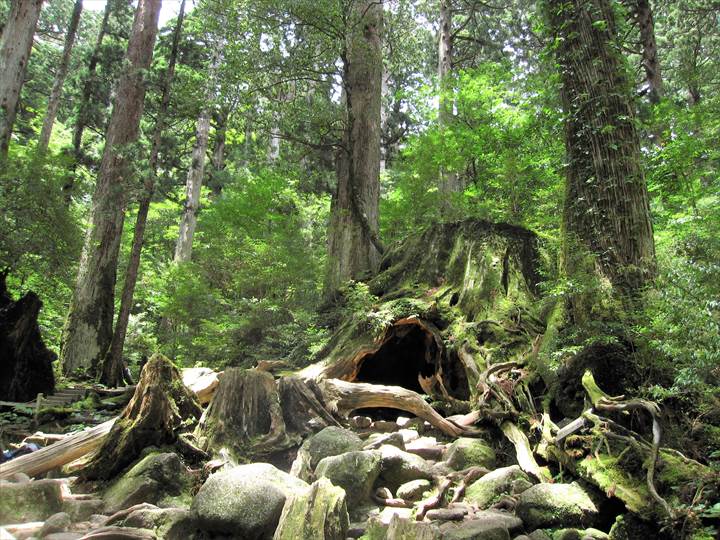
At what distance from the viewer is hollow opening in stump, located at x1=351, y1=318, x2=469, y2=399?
714 centimetres

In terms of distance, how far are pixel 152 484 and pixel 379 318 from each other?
3.70 m

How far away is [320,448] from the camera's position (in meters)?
4.91

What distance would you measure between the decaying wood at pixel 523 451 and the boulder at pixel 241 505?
2.19 metres

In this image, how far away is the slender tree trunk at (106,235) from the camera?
969 cm

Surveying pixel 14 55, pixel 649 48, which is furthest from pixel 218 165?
pixel 649 48

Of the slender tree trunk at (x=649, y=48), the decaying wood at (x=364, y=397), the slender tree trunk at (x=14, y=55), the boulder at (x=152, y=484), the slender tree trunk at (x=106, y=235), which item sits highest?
the slender tree trunk at (x=649, y=48)

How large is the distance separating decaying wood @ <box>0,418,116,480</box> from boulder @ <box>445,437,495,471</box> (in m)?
3.43

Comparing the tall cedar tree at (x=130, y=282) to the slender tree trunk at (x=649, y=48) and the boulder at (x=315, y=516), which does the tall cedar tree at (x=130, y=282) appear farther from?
the slender tree trunk at (x=649, y=48)

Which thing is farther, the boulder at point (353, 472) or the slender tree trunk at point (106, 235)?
the slender tree trunk at point (106, 235)

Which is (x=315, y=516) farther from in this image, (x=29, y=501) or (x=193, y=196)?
(x=193, y=196)

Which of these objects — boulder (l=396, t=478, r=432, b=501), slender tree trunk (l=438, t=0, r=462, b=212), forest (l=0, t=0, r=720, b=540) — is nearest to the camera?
forest (l=0, t=0, r=720, b=540)

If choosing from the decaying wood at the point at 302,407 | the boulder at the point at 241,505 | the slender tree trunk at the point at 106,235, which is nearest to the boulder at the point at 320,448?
the decaying wood at the point at 302,407

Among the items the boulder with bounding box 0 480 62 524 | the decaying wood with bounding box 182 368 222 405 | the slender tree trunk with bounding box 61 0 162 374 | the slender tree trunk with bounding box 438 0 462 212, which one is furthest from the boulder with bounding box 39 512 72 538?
the slender tree trunk with bounding box 438 0 462 212

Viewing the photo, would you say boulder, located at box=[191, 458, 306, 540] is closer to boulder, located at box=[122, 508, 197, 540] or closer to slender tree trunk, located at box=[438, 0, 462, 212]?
boulder, located at box=[122, 508, 197, 540]
